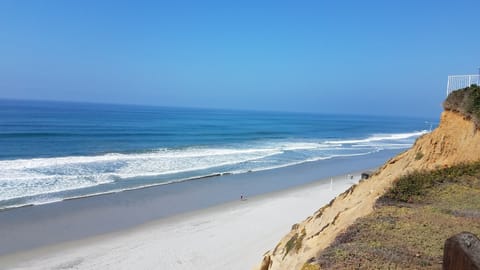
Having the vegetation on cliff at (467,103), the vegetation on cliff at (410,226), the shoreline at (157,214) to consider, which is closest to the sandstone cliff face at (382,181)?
the vegetation on cliff at (467,103)

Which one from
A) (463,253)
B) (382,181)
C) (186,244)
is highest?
(463,253)

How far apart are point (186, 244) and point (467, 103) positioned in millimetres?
9983

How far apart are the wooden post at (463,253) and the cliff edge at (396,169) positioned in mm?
4263

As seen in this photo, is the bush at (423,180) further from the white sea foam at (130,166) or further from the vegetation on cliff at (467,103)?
the white sea foam at (130,166)

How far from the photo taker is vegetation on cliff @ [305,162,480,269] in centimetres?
415

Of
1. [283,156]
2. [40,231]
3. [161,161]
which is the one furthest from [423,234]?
[283,156]

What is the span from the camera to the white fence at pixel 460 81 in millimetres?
12082

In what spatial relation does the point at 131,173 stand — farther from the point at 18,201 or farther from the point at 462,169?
the point at 462,169

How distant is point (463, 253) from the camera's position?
1.85m

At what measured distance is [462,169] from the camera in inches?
347

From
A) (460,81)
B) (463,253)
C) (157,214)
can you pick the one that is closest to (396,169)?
(460,81)

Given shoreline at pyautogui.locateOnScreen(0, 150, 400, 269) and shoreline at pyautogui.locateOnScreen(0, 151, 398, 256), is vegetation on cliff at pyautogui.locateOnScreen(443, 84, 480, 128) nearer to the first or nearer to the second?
shoreline at pyautogui.locateOnScreen(0, 150, 400, 269)

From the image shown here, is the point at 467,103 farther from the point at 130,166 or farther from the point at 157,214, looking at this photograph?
the point at 130,166

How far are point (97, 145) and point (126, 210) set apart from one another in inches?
823
